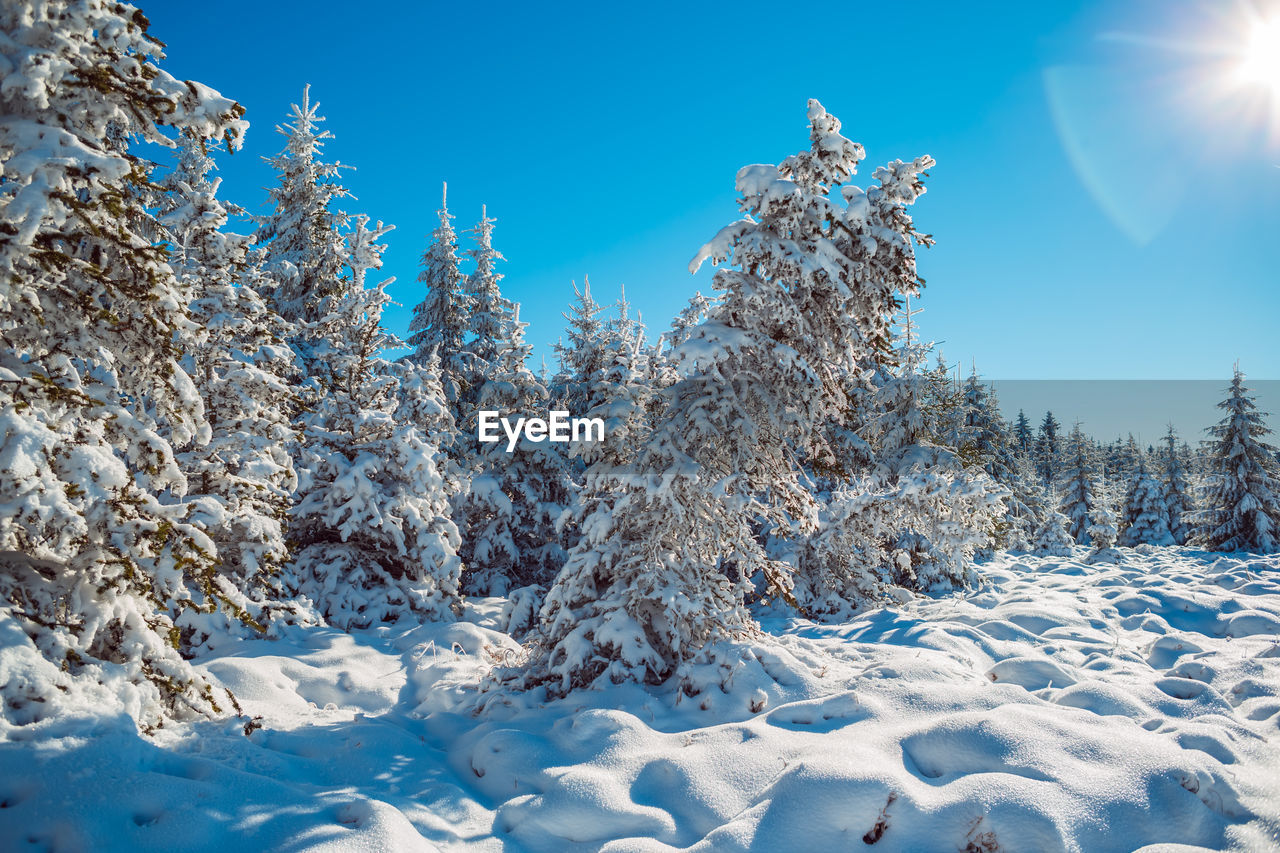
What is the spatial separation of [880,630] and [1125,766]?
5.23 meters

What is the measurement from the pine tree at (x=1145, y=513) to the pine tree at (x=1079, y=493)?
1.93 metres

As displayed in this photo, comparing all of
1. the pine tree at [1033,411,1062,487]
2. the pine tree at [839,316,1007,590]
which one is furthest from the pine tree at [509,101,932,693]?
the pine tree at [1033,411,1062,487]

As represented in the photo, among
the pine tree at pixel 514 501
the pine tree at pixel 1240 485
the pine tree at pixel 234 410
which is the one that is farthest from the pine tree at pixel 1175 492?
the pine tree at pixel 234 410

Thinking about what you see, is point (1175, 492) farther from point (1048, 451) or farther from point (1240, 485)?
point (1048, 451)

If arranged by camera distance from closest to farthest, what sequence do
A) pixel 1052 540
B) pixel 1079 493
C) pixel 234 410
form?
pixel 234 410
pixel 1052 540
pixel 1079 493

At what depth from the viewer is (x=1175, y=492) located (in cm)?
3644

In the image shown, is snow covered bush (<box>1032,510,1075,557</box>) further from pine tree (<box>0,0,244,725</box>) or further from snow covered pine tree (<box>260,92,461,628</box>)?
pine tree (<box>0,0,244,725</box>)

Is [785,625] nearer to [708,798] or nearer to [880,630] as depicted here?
[880,630]

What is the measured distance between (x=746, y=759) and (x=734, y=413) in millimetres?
3796

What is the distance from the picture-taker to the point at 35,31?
3945mm

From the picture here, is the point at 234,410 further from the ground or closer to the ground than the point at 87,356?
further from the ground

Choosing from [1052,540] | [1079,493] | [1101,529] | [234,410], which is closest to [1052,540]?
[1052,540]

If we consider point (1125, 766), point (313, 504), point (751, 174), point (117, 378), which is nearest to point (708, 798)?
point (1125, 766)

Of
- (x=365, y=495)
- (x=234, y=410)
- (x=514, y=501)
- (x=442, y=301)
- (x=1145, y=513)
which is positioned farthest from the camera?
(x=1145, y=513)
